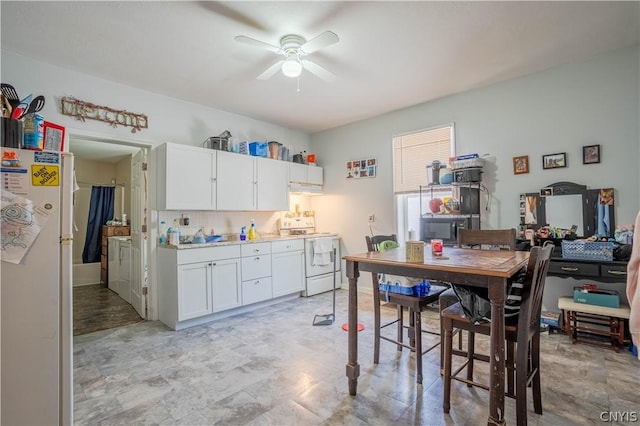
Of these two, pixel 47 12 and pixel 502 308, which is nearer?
pixel 502 308

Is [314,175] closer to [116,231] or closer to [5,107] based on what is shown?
[116,231]

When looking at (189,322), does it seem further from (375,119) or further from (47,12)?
(375,119)

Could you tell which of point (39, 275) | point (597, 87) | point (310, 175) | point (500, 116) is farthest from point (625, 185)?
point (39, 275)

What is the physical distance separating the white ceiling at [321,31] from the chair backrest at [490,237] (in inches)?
63.4

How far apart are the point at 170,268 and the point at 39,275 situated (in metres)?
1.90

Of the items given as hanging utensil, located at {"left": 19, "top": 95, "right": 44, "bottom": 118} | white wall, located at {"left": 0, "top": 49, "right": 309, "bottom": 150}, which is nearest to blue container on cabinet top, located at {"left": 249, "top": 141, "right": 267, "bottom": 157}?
white wall, located at {"left": 0, "top": 49, "right": 309, "bottom": 150}

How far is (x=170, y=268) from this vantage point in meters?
3.32

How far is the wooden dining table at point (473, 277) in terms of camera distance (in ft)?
4.90

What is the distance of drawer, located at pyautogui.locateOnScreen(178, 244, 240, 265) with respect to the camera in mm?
3229

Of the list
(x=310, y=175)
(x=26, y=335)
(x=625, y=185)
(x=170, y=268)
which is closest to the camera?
(x=26, y=335)

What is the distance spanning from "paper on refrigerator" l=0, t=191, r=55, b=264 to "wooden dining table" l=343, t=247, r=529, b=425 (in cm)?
166

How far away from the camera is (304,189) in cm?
491

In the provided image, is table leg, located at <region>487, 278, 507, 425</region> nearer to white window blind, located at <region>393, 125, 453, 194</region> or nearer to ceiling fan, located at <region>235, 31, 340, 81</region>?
ceiling fan, located at <region>235, 31, 340, 81</region>

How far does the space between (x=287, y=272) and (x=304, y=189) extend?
55.2 inches
